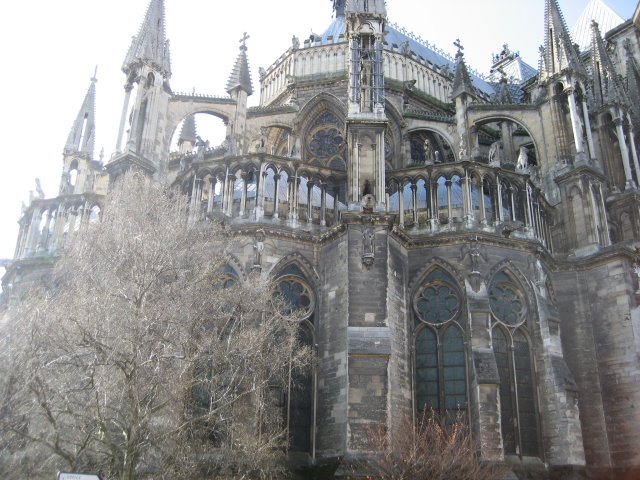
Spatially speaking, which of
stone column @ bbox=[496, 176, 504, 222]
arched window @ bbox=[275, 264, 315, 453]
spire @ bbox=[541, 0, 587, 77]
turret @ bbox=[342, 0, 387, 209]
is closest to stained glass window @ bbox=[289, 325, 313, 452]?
arched window @ bbox=[275, 264, 315, 453]

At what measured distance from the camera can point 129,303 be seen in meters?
15.6

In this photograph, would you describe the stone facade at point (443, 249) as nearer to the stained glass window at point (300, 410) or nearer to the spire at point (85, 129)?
the stained glass window at point (300, 410)

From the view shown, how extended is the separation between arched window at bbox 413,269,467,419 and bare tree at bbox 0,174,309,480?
17.9 feet

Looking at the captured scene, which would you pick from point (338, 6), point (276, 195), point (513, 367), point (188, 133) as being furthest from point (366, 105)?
point (338, 6)

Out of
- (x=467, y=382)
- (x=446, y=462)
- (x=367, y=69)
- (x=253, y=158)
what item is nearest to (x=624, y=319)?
(x=467, y=382)

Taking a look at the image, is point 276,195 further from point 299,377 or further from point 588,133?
point 588,133

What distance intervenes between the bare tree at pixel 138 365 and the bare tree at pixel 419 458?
8.39 ft

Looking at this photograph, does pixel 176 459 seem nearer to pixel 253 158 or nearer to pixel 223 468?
pixel 223 468

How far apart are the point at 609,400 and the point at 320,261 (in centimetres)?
1063

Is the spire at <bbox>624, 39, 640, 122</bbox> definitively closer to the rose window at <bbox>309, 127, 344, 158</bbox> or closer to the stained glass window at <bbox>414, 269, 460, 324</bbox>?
the rose window at <bbox>309, 127, 344, 158</bbox>

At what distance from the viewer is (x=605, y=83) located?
3088 centimetres

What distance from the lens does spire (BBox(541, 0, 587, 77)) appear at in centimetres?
2802

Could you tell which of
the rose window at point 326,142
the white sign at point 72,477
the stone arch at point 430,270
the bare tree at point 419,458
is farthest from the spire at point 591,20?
the white sign at point 72,477

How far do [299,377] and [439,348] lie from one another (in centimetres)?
447
